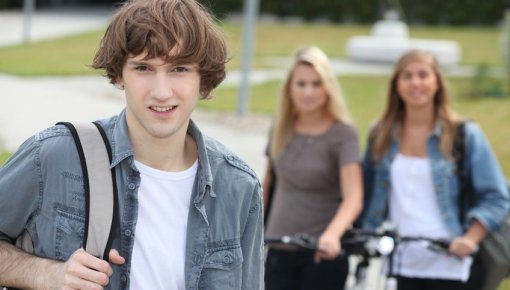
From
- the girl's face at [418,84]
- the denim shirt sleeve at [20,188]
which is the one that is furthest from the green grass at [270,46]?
the denim shirt sleeve at [20,188]

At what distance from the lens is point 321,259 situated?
15.1 feet

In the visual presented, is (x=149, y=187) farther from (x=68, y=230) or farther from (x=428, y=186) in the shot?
(x=428, y=186)

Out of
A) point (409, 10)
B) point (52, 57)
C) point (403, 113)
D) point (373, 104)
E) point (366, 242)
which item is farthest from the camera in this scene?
point (409, 10)

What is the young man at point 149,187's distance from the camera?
93.3 inches

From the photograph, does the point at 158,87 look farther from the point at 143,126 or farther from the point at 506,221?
the point at 506,221

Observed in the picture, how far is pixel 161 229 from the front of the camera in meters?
2.51

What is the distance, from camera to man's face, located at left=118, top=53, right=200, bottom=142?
244 cm

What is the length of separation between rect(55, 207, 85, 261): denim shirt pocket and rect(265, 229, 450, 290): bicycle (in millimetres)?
2048

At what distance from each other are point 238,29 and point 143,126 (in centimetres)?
2822

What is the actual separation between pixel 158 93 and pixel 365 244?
90.6 inches

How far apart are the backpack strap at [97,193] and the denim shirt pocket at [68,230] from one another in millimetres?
14

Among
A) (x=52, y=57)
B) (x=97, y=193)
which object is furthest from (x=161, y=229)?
(x=52, y=57)

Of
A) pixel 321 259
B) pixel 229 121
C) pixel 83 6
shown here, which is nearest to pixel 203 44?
pixel 321 259

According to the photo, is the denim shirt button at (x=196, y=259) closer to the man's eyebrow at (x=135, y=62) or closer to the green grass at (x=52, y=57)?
the man's eyebrow at (x=135, y=62)
